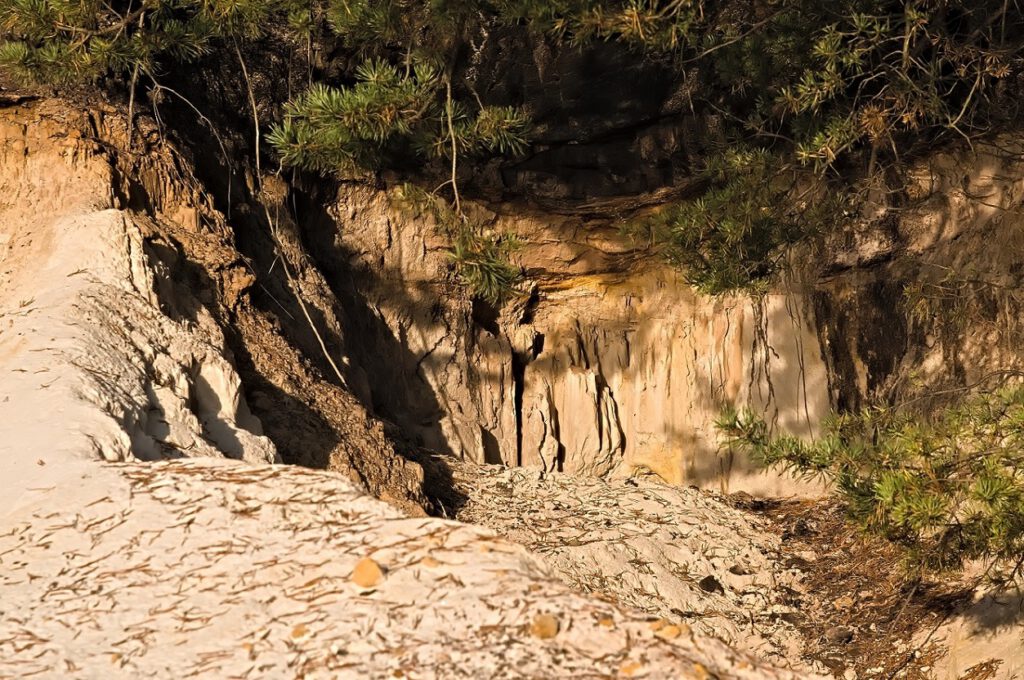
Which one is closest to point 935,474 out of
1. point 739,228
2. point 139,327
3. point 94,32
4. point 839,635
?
point 739,228

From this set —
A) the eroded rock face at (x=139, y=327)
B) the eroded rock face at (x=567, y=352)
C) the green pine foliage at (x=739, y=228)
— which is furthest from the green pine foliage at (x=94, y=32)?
the eroded rock face at (x=567, y=352)

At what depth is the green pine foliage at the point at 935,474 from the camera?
4.50 meters

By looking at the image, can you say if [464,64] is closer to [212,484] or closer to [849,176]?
[849,176]

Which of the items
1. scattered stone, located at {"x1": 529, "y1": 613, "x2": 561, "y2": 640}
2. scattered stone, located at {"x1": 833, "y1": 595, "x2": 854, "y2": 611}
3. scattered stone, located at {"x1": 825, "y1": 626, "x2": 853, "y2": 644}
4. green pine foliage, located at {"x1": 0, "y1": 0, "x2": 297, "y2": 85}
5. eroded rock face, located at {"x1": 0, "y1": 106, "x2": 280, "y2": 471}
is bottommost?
scattered stone, located at {"x1": 825, "y1": 626, "x2": 853, "y2": 644}

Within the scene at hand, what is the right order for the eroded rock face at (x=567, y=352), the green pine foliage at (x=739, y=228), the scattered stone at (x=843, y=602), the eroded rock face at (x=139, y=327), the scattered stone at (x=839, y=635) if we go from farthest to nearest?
the eroded rock face at (x=567, y=352), the scattered stone at (x=843, y=602), the scattered stone at (x=839, y=635), the green pine foliage at (x=739, y=228), the eroded rock face at (x=139, y=327)

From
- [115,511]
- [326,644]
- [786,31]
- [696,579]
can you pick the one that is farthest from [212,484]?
[786,31]

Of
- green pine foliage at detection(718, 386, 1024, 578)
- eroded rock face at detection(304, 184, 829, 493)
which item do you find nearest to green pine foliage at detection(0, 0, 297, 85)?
eroded rock face at detection(304, 184, 829, 493)

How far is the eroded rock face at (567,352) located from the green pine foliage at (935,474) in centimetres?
412

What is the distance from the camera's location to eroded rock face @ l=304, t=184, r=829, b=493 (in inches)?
376

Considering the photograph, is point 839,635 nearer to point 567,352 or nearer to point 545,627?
point 567,352

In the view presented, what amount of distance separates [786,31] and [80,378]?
4.71 meters

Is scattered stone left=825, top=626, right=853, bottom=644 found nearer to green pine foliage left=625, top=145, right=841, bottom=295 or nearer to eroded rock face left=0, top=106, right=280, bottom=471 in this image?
green pine foliage left=625, top=145, right=841, bottom=295

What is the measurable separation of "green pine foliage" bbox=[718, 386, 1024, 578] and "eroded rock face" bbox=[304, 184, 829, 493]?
4124 millimetres

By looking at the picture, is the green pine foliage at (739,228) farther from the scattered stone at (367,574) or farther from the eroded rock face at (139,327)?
the scattered stone at (367,574)
